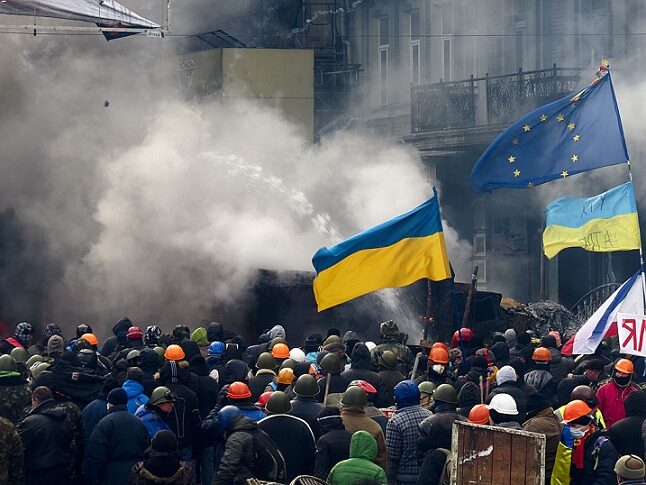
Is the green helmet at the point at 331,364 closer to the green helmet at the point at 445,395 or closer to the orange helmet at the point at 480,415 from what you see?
the green helmet at the point at 445,395

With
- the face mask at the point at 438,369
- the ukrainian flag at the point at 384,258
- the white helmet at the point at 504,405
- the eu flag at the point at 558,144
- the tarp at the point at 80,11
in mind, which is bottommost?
the white helmet at the point at 504,405

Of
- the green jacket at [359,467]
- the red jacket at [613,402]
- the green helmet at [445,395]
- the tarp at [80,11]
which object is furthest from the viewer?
the tarp at [80,11]

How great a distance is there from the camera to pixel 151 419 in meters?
9.50

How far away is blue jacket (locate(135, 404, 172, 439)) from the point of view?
9461mm

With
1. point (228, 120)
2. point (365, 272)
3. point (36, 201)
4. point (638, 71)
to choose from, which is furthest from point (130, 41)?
point (365, 272)

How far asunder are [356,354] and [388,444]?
200cm

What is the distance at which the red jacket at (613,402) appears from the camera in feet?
34.4

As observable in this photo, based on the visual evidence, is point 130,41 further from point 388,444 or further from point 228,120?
point 388,444

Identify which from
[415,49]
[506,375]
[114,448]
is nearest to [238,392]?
[114,448]

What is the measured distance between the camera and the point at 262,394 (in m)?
10.7

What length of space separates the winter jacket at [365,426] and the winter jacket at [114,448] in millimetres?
1461

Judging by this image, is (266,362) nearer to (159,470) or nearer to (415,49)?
(159,470)

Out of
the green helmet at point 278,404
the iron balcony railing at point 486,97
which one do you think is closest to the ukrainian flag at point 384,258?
the green helmet at point 278,404

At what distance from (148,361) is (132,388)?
0.79m
